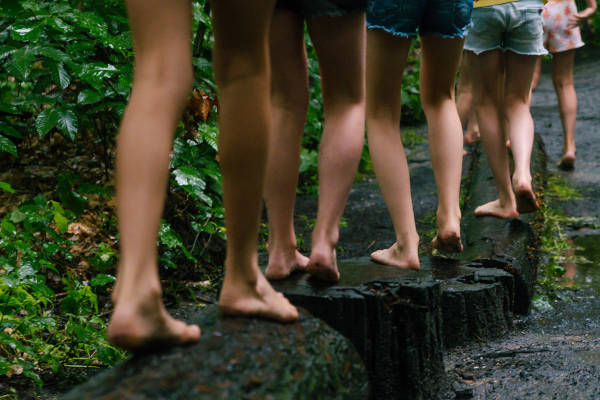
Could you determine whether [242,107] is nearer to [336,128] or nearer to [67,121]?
[336,128]

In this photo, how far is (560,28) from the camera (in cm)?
656

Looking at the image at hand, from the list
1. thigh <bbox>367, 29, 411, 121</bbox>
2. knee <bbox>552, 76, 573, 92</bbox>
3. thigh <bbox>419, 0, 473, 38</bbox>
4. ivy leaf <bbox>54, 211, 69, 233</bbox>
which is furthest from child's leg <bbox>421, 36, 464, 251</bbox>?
knee <bbox>552, 76, 573, 92</bbox>

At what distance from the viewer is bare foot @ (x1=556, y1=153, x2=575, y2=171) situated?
679 cm

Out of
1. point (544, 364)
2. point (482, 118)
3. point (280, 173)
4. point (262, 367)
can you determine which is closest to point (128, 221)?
point (262, 367)

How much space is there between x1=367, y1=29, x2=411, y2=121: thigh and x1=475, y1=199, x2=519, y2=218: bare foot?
145 centimetres

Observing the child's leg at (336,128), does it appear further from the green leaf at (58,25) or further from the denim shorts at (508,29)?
the denim shorts at (508,29)

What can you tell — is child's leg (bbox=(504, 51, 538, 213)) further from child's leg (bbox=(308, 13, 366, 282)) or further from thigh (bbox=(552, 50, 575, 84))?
thigh (bbox=(552, 50, 575, 84))

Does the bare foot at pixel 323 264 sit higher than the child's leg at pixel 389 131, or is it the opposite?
the child's leg at pixel 389 131

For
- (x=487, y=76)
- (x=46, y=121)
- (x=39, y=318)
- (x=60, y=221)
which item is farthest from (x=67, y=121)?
(x=487, y=76)

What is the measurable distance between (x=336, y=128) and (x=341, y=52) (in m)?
0.27

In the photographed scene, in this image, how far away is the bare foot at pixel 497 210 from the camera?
425 centimetres

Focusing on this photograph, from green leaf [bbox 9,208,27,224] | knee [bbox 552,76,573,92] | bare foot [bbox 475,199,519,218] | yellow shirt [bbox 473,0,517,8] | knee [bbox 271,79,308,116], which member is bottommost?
bare foot [bbox 475,199,519,218]

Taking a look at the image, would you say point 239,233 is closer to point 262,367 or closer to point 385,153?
point 262,367

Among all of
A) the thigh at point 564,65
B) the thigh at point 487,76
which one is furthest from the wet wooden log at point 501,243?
the thigh at point 564,65
